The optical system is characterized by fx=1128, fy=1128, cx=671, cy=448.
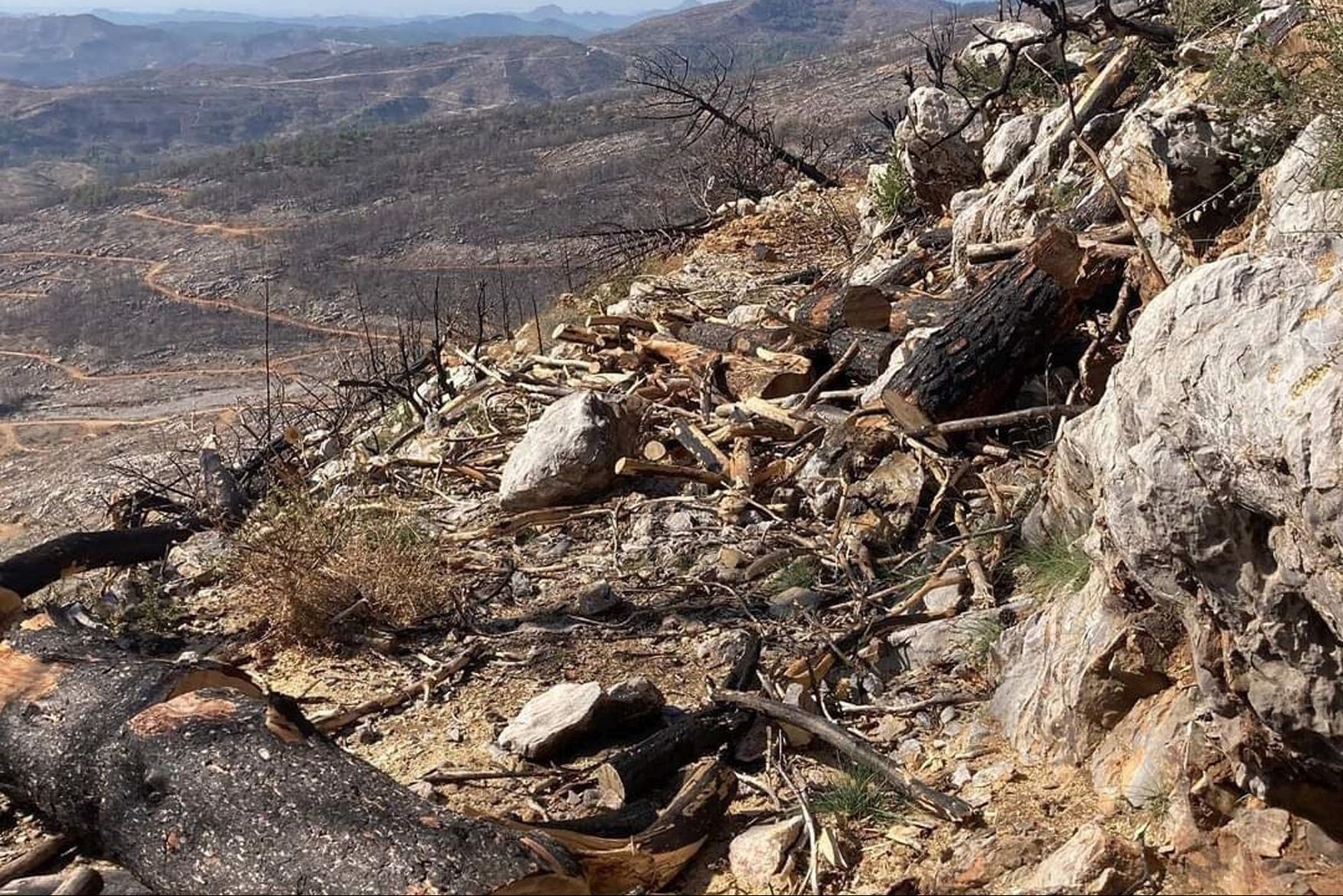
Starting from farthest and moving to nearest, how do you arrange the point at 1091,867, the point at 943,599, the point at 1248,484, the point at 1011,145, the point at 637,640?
the point at 1011,145 < the point at 637,640 < the point at 943,599 < the point at 1091,867 < the point at 1248,484

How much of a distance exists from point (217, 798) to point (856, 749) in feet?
5.14

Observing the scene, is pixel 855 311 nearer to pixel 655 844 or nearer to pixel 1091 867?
pixel 655 844

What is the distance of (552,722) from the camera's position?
3365mm

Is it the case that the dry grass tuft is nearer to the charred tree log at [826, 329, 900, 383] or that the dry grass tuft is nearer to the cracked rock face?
the charred tree log at [826, 329, 900, 383]

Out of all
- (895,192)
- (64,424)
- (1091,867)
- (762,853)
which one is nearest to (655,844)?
(762,853)

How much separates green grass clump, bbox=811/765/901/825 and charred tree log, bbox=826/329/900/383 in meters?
3.00

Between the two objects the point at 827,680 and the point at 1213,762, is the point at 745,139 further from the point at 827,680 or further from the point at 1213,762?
the point at 1213,762

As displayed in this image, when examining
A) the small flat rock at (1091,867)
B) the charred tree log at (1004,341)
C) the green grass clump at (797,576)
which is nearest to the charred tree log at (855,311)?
the charred tree log at (1004,341)

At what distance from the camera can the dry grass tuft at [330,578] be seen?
4.34 metres

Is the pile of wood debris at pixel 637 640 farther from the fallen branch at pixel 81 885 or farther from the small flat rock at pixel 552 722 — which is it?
the fallen branch at pixel 81 885

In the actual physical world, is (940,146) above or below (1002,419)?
above

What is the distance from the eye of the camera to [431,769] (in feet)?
11.2

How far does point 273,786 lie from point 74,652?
1267mm

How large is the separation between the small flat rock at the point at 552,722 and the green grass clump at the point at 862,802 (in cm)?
81
